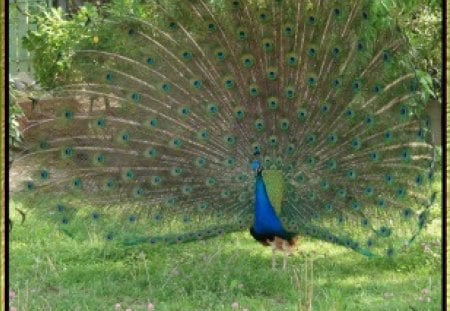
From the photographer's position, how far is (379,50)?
15.9ft

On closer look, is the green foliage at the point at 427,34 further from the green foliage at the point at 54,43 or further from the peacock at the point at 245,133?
the green foliage at the point at 54,43

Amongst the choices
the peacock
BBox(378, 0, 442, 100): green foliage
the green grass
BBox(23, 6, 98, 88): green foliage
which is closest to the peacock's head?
the peacock

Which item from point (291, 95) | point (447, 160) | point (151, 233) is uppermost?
point (291, 95)

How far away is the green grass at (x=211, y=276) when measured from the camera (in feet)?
14.0

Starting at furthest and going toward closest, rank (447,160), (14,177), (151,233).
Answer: (14,177), (151,233), (447,160)

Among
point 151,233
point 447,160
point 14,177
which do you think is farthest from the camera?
point 14,177

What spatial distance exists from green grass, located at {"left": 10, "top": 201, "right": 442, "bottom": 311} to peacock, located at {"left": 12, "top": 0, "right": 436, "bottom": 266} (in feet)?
0.66

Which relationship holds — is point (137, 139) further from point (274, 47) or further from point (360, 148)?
point (360, 148)

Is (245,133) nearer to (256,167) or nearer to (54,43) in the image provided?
(256,167)

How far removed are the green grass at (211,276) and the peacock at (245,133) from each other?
201 mm

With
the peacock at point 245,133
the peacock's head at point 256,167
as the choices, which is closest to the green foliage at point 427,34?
the peacock at point 245,133

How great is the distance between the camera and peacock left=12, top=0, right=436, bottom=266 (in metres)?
4.87

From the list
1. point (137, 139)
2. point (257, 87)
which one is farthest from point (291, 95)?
point (137, 139)

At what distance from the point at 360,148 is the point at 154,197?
1.15m
